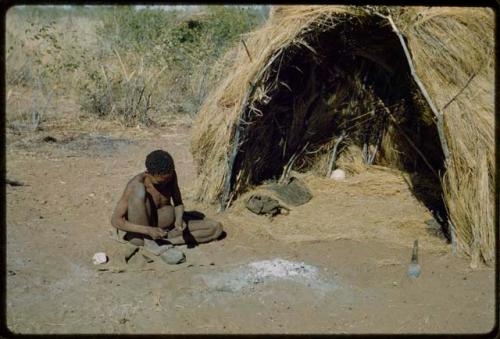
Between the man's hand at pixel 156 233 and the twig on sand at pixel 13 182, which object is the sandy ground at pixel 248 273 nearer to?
the twig on sand at pixel 13 182

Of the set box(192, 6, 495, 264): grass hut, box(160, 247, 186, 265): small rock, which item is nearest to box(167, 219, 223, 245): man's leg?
box(160, 247, 186, 265): small rock

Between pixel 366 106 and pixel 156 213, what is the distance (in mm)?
3655

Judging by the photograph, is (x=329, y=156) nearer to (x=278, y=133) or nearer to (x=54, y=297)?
(x=278, y=133)

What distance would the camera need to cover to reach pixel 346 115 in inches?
321

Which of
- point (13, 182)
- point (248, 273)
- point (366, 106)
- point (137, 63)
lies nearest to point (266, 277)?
point (248, 273)

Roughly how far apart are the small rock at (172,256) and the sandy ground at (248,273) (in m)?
0.05

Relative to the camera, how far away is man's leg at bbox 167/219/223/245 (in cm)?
568

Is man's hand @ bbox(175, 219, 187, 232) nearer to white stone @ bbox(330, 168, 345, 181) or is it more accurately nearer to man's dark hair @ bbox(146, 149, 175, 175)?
man's dark hair @ bbox(146, 149, 175, 175)

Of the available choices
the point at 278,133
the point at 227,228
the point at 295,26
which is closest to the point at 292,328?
the point at 227,228

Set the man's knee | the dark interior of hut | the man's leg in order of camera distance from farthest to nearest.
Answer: the dark interior of hut
the man's knee
the man's leg

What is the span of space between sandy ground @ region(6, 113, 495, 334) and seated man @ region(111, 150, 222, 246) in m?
0.17

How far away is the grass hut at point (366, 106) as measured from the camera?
5.46 meters

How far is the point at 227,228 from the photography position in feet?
20.6

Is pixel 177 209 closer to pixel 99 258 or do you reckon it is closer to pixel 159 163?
pixel 159 163
